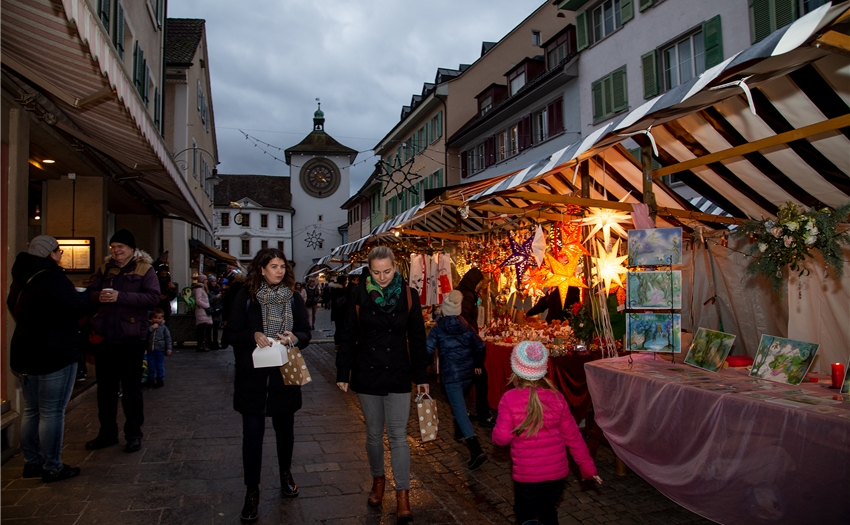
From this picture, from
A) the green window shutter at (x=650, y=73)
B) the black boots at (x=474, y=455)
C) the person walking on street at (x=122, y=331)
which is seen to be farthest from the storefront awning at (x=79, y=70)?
the green window shutter at (x=650, y=73)

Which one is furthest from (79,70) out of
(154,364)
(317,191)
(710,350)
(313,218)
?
(313,218)

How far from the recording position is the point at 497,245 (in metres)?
9.09

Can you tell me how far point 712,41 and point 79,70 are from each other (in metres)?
13.2

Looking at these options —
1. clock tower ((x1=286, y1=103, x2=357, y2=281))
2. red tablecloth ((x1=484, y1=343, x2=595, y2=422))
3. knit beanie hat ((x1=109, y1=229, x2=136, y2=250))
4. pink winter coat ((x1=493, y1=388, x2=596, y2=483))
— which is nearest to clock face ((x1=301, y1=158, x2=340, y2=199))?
clock tower ((x1=286, y1=103, x2=357, y2=281))

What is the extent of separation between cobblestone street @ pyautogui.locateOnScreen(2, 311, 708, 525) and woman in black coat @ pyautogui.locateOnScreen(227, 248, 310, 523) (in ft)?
1.12

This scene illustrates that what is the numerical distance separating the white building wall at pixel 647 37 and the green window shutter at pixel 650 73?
190 millimetres

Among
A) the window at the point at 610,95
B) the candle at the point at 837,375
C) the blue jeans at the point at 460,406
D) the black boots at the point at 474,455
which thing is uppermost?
the window at the point at 610,95

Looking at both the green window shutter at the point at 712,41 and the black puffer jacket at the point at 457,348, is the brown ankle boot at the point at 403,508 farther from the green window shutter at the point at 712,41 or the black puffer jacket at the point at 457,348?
the green window shutter at the point at 712,41

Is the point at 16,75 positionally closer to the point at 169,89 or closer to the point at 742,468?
the point at 742,468

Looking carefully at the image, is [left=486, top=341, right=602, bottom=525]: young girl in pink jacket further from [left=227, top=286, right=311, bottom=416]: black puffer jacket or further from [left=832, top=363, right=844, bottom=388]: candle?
[left=832, top=363, right=844, bottom=388]: candle

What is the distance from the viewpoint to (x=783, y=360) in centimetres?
441

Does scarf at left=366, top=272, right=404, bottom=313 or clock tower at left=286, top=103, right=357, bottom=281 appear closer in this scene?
scarf at left=366, top=272, right=404, bottom=313

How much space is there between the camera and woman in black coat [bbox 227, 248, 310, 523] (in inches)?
158

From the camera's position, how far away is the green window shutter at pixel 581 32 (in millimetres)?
17406
